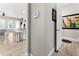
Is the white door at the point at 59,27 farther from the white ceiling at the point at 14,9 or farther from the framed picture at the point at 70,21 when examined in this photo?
the white ceiling at the point at 14,9

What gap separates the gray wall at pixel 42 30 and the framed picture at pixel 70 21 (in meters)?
0.17

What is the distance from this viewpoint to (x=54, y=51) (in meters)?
1.40

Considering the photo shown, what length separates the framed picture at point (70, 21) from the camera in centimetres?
135

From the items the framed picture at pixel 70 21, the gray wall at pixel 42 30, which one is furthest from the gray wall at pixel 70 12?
the gray wall at pixel 42 30

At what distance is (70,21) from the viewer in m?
1.37

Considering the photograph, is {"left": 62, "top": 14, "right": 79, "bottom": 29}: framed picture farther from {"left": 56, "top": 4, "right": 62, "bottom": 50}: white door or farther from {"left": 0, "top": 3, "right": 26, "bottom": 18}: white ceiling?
{"left": 0, "top": 3, "right": 26, "bottom": 18}: white ceiling

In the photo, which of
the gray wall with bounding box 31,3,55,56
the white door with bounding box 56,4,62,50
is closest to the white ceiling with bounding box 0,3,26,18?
the gray wall with bounding box 31,3,55,56

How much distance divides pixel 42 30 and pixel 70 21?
39cm

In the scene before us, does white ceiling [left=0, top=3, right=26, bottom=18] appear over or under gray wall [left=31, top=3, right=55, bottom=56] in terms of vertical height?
over

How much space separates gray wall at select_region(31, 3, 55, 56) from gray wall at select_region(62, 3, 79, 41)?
17cm

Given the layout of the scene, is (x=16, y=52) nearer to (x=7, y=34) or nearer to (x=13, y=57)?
(x=13, y=57)

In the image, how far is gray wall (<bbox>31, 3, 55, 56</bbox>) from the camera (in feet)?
4.57

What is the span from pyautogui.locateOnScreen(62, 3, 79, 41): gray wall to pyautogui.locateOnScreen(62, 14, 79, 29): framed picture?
43mm

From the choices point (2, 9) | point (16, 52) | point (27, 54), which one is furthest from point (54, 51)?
point (2, 9)
